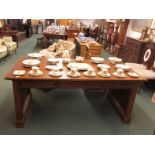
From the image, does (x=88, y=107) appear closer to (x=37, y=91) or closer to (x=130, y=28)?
(x=37, y=91)

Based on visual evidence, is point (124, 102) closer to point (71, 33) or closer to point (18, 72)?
point (18, 72)

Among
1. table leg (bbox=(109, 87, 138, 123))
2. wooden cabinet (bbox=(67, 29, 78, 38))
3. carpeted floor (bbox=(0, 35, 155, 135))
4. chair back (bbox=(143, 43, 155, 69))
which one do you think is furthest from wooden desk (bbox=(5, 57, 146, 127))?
wooden cabinet (bbox=(67, 29, 78, 38))

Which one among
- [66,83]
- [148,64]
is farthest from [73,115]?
[148,64]

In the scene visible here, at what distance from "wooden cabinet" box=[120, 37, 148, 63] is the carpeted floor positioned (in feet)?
3.89

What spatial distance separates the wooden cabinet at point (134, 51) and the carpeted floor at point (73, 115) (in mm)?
1185

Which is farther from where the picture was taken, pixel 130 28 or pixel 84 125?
pixel 130 28

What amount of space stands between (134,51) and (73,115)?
2626 millimetres

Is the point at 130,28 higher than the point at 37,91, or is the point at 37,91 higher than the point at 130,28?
the point at 130,28

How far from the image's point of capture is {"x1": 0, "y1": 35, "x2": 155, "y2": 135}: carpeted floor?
1.98m

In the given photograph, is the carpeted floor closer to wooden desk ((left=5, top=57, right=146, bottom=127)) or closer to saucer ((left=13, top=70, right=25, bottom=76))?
wooden desk ((left=5, top=57, right=146, bottom=127))

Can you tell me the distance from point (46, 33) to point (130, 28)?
335 cm

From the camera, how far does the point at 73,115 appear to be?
2275 mm
